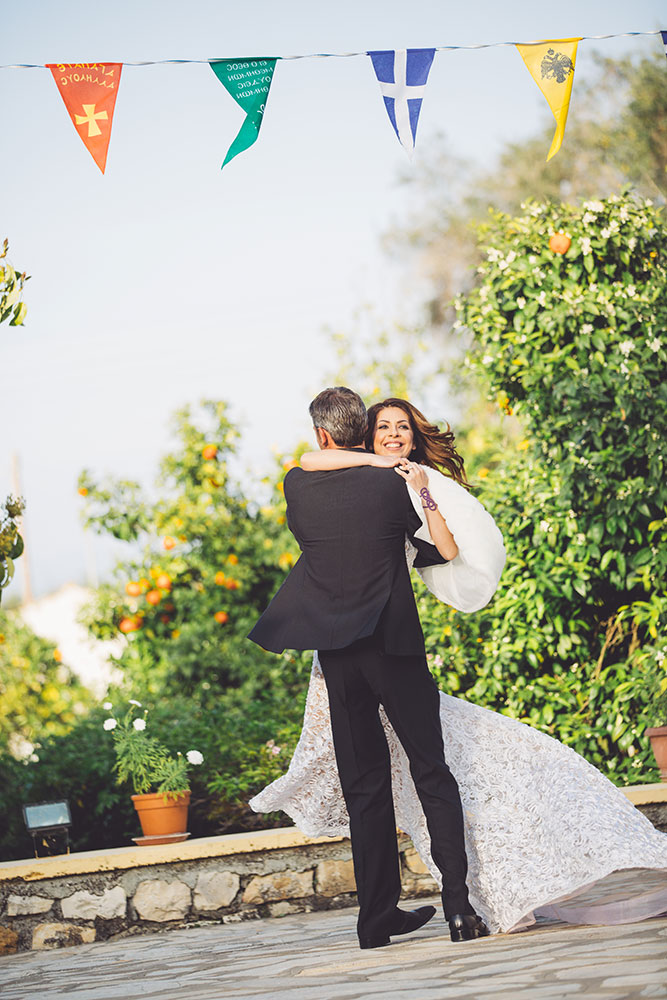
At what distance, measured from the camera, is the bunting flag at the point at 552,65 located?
4.48 metres

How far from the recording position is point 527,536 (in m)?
5.75

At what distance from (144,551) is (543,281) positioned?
366cm

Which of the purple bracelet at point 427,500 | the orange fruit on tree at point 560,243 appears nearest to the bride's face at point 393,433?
the purple bracelet at point 427,500

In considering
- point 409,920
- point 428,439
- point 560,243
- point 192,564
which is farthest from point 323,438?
point 192,564

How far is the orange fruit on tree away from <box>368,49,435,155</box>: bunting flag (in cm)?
144

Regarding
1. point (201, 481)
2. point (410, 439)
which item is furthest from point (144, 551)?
point (410, 439)

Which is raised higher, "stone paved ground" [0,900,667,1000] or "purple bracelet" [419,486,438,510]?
"purple bracelet" [419,486,438,510]

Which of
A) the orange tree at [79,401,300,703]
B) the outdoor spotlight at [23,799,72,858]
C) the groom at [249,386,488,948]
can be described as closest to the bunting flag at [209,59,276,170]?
the groom at [249,386,488,948]

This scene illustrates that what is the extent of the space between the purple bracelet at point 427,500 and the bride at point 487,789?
0.01 metres

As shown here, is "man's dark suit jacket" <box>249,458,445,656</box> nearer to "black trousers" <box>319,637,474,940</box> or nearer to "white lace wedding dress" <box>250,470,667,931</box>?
"black trousers" <box>319,637,474,940</box>

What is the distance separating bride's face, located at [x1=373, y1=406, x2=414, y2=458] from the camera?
136 inches

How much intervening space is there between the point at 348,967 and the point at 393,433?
5.13 ft

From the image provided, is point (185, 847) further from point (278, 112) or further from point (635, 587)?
point (278, 112)

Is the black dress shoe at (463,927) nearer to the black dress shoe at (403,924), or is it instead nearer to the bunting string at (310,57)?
the black dress shoe at (403,924)
